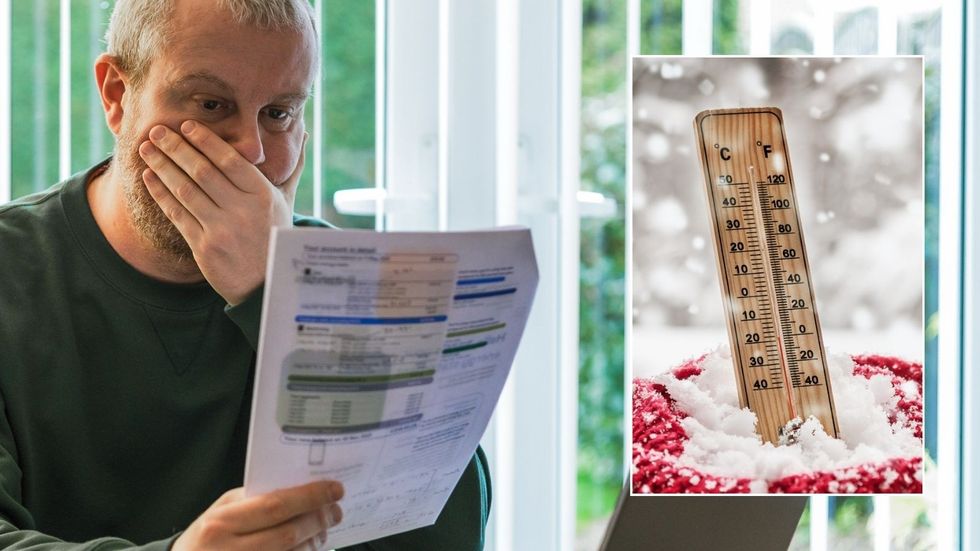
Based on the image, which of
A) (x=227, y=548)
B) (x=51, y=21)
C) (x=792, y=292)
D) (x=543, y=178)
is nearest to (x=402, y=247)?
(x=227, y=548)

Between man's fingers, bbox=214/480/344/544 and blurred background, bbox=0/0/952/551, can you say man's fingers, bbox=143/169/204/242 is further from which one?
blurred background, bbox=0/0/952/551

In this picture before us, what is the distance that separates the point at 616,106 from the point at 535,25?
0.19 metres

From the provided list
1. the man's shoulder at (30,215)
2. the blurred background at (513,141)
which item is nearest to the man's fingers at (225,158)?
the man's shoulder at (30,215)

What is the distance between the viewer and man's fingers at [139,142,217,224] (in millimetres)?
1088

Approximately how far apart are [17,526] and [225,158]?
1.41ft

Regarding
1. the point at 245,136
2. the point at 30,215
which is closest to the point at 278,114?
the point at 245,136

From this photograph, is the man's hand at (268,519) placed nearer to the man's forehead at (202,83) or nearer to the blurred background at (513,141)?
the man's forehead at (202,83)

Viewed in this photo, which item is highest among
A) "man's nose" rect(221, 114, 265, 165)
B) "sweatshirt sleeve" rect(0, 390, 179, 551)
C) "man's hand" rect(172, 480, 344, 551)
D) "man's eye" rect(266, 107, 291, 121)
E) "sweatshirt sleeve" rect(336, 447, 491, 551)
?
"man's eye" rect(266, 107, 291, 121)

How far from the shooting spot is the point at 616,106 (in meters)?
1.66

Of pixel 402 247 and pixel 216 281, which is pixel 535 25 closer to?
pixel 216 281

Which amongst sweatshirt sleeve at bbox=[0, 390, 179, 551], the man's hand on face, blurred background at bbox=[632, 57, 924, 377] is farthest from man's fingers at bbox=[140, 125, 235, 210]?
blurred background at bbox=[632, 57, 924, 377]

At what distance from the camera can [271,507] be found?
78 cm

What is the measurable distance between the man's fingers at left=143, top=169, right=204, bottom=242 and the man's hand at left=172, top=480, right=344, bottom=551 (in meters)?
0.37

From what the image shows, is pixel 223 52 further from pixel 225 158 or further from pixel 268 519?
pixel 268 519
